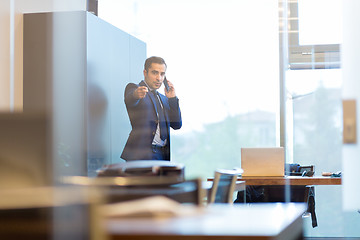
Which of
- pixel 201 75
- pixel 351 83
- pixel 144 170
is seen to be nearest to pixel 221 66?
pixel 201 75

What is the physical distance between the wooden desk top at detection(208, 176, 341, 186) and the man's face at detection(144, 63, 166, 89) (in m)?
1.43

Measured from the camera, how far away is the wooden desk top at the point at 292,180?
5246mm

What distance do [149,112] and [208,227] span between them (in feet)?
14.7

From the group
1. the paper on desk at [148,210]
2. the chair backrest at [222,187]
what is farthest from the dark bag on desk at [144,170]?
the paper on desk at [148,210]

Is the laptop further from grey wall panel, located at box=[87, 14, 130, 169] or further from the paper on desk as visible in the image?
the paper on desk

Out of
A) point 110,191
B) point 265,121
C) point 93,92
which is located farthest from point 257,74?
point 110,191

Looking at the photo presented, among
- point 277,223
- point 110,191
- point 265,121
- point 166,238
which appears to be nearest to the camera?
point 166,238

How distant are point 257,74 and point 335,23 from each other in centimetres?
88

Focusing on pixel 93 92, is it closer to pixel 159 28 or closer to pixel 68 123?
pixel 68 123

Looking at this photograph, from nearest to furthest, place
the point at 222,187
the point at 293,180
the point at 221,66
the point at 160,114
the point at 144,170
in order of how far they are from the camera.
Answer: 1. the point at 144,170
2. the point at 222,187
3. the point at 293,180
4. the point at 221,66
5. the point at 160,114

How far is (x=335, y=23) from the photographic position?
5.47 meters

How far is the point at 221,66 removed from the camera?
19.3ft

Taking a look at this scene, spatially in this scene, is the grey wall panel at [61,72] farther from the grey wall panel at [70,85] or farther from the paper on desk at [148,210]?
the paper on desk at [148,210]

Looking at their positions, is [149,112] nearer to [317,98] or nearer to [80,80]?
[80,80]
